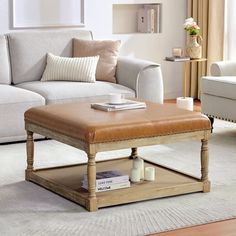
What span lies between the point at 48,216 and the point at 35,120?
2.49 ft

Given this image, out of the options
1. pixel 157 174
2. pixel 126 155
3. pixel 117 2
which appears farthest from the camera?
pixel 117 2

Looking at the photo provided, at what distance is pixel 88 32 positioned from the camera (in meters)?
6.84

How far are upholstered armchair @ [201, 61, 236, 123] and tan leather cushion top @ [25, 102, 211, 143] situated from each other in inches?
56.2

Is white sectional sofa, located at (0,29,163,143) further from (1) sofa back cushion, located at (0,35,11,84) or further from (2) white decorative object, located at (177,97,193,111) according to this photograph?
(2) white decorative object, located at (177,97,193,111)

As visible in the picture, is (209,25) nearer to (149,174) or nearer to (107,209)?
(149,174)

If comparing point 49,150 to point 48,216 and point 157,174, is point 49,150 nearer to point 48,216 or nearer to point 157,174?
A: point 157,174

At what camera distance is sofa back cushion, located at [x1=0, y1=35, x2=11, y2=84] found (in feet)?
20.7

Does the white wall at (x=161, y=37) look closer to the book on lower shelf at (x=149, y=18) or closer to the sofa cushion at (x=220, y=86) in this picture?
the book on lower shelf at (x=149, y=18)

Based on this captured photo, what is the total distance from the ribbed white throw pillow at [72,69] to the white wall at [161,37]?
810 millimetres

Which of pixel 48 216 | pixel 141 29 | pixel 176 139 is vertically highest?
pixel 141 29

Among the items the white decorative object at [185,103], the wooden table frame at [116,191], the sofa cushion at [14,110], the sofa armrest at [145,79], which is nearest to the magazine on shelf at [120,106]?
the wooden table frame at [116,191]

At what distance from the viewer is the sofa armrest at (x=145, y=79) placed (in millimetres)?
6219

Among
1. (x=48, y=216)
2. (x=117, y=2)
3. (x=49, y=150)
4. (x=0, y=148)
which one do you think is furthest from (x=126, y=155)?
(x=117, y=2)

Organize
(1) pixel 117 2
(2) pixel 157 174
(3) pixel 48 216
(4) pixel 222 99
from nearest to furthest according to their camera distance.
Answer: (3) pixel 48 216 < (2) pixel 157 174 < (4) pixel 222 99 < (1) pixel 117 2
